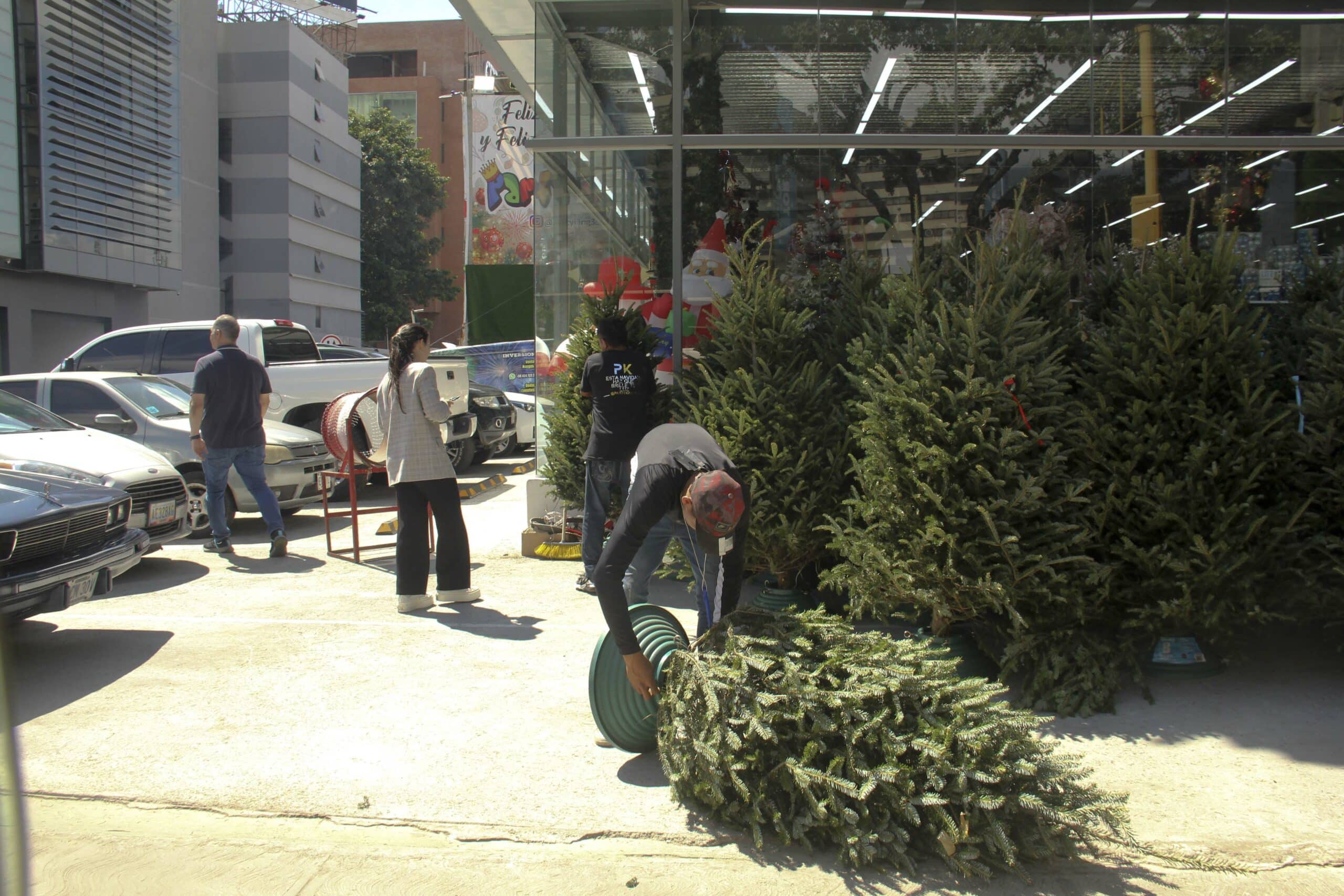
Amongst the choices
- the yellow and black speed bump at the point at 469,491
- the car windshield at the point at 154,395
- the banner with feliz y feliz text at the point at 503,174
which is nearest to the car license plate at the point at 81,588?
the yellow and black speed bump at the point at 469,491

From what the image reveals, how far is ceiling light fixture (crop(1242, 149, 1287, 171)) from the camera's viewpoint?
813 cm

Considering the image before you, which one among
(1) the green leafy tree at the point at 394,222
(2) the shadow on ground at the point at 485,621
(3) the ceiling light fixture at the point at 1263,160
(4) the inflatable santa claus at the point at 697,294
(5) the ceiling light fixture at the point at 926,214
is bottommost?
(2) the shadow on ground at the point at 485,621

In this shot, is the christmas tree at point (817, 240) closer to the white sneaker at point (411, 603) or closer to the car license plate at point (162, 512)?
the white sneaker at point (411, 603)

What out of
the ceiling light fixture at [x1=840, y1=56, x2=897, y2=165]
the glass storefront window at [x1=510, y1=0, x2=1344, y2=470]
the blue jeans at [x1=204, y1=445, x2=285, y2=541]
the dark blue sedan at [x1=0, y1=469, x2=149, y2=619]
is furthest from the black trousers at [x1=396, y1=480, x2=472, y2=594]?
the ceiling light fixture at [x1=840, y1=56, x2=897, y2=165]

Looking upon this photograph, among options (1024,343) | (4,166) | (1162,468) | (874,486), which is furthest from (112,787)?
(4,166)

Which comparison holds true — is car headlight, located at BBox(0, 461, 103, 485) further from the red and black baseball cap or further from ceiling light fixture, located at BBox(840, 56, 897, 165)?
ceiling light fixture, located at BBox(840, 56, 897, 165)

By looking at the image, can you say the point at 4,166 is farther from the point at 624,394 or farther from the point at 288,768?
the point at 288,768

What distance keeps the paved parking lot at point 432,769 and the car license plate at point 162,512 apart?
113 cm

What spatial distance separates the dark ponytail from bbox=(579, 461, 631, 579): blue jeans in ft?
4.46

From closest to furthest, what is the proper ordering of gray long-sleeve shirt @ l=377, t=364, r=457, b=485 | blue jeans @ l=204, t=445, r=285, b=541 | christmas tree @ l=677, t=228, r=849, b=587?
christmas tree @ l=677, t=228, r=849, b=587 < gray long-sleeve shirt @ l=377, t=364, r=457, b=485 < blue jeans @ l=204, t=445, r=285, b=541

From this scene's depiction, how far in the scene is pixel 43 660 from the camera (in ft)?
18.4

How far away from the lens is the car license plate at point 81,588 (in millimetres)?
5391

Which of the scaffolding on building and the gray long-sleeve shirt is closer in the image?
the gray long-sleeve shirt

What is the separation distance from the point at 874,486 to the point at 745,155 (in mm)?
3968
